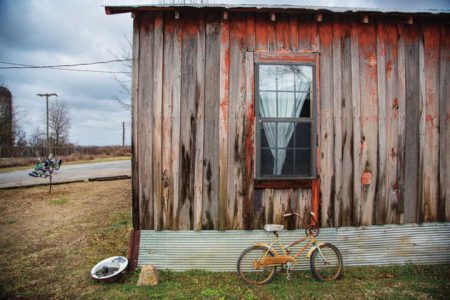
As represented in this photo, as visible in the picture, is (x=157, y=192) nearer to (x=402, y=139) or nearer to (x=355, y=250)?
(x=355, y=250)

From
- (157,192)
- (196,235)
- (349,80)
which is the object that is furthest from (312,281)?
(349,80)

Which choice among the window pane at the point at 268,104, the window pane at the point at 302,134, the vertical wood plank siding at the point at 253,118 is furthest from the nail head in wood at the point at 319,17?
the window pane at the point at 302,134

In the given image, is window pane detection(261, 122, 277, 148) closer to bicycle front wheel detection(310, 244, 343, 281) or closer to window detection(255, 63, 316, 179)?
window detection(255, 63, 316, 179)

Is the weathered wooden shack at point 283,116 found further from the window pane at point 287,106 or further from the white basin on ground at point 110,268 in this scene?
the white basin on ground at point 110,268

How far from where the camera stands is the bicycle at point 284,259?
13.3ft

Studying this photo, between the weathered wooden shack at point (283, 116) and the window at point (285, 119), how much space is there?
2 centimetres

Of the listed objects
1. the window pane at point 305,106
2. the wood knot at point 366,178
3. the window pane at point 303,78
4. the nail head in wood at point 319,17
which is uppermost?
the nail head in wood at point 319,17

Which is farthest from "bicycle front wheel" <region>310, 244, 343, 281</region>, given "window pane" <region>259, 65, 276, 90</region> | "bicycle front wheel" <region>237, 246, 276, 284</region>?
"window pane" <region>259, 65, 276, 90</region>

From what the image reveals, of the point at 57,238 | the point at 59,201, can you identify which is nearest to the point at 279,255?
the point at 57,238

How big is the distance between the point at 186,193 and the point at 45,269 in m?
2.86

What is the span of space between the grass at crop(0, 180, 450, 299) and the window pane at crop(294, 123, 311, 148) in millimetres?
2143

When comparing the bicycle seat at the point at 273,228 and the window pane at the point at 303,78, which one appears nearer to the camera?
the bicycle seat at the point at 273,228

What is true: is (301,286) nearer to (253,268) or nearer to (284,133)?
(253,268)

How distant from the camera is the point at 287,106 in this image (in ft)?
14.7
